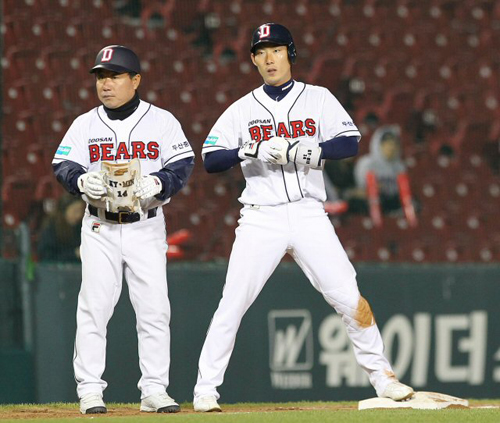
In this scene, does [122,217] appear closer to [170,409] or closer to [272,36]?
[170,409]

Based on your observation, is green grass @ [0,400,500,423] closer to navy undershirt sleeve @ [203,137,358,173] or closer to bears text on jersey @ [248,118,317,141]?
navy undershirt sleeve @ [203,137,358,173]

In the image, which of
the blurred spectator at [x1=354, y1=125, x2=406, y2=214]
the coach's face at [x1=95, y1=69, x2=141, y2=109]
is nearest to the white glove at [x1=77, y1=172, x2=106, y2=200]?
the coach's face at [x1=95, y1=69, x2=141, y2=109]

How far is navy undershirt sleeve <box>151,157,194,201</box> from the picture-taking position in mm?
4746

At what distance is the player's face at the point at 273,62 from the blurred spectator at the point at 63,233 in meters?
2.77

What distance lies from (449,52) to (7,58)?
4.39m

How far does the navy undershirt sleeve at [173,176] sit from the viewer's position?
475 centimetres

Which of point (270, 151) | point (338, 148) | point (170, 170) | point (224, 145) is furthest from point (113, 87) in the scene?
point (338, 148)

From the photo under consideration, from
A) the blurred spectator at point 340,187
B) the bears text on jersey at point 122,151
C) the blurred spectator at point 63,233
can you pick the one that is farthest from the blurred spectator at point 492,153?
the bears text on jersey at point 122,151

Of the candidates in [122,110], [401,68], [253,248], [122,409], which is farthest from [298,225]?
[401,68]

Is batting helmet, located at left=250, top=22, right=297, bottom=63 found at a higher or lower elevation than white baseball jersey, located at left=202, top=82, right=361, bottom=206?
higher

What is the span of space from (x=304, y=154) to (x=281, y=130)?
1.03 feet

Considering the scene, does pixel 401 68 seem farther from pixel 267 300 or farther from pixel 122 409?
pixel 122 409

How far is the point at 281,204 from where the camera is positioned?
4.91 m

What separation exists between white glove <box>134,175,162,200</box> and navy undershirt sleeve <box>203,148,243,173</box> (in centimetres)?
38
